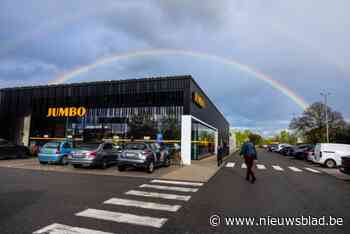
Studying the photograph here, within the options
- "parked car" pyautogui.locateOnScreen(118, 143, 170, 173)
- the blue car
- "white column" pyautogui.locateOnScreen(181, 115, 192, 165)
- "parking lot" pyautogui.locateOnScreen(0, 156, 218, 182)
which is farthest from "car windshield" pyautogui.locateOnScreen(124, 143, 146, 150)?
"white column" pyautogui.locateOnScreen(181, 115, 192, 165)

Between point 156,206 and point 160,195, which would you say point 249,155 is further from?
point 156,206

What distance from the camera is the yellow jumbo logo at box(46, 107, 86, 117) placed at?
22.7m

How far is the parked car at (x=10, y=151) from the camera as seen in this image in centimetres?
1826

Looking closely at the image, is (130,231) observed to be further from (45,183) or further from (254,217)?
(45,183)

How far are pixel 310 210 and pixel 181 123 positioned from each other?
523 inches

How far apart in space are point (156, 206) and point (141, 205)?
38 cm

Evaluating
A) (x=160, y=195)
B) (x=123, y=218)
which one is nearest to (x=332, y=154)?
(x=160, y=195)

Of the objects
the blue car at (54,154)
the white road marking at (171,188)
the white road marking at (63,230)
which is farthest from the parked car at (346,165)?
the blue car at (54,154)

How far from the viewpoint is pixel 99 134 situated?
21969 millimetres

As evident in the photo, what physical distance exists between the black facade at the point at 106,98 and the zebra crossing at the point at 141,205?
10.7 metres

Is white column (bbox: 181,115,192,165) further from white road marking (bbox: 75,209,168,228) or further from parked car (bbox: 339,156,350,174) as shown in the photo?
white road marking (bbox: 75,209,168,228)

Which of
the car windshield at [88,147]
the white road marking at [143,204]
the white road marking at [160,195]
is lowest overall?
the white road marking at [160,195]

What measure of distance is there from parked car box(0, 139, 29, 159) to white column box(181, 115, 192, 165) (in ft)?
40.4

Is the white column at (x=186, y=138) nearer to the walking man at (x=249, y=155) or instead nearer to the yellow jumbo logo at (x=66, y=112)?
the walking man at (x=249, y=155)
